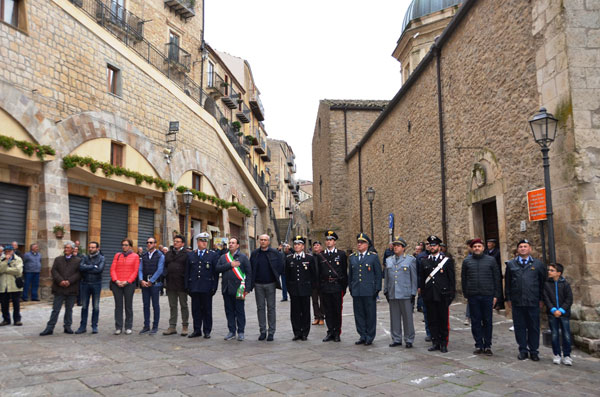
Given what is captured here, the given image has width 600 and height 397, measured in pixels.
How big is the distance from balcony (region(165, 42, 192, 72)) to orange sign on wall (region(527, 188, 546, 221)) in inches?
792

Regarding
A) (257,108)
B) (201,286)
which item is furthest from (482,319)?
(257,108)

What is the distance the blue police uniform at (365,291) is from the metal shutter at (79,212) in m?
10.2

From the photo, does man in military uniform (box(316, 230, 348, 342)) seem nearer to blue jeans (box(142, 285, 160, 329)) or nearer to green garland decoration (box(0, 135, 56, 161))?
blue jeans (box(142, 285, 160, 329))

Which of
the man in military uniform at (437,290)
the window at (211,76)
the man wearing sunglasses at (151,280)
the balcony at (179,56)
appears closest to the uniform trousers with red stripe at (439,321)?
the man in military uniform at (437,290)

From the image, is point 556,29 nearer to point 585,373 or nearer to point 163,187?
point 585,373

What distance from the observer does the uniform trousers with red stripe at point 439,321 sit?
6797mm

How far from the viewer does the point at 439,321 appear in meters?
6.84

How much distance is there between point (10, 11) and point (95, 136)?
157 inches

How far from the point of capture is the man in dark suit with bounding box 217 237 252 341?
25.2 ft

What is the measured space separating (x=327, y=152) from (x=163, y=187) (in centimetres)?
1769

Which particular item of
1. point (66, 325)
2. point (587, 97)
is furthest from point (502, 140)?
point (66, 325)

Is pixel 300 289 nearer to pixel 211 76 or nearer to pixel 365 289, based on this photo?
pixel 365 289

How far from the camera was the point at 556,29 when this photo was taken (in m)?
7.84

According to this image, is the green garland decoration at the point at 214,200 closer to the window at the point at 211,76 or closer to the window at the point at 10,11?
the window at the point at 10,11
